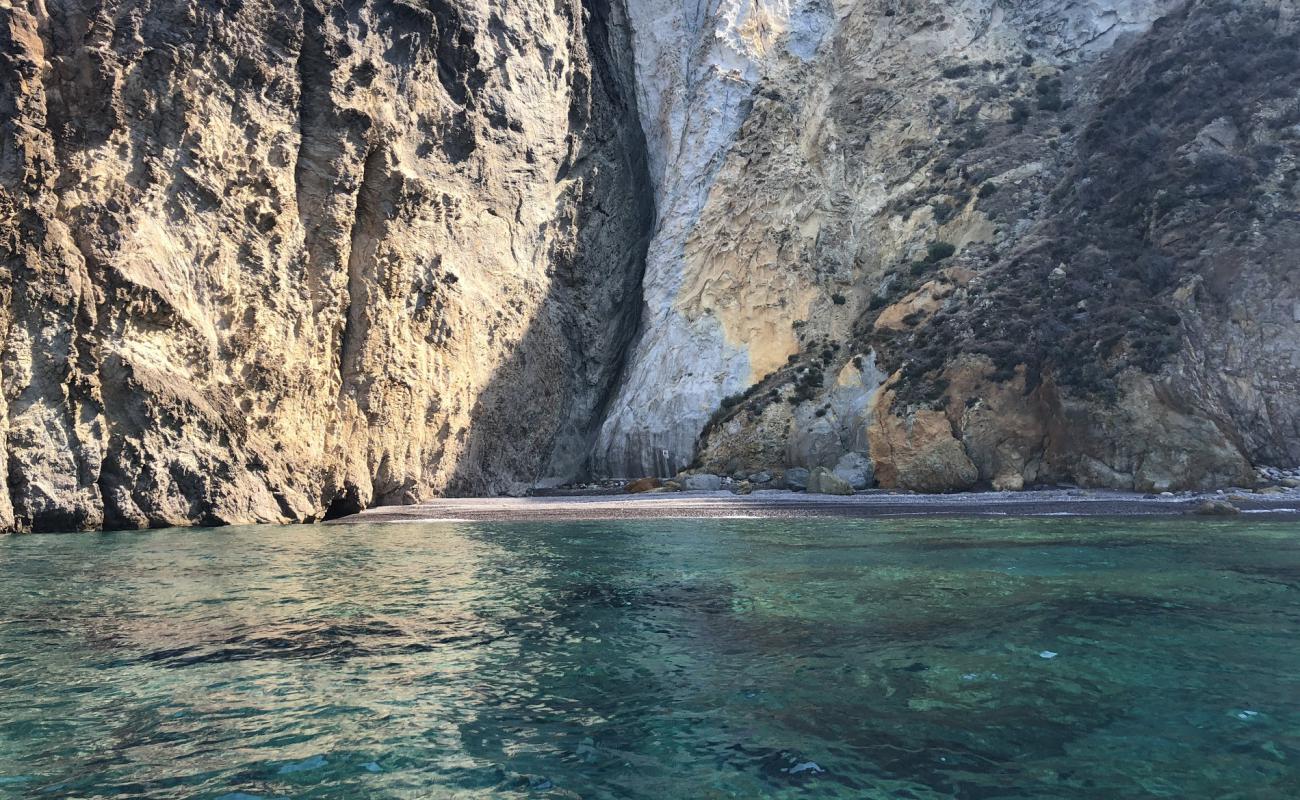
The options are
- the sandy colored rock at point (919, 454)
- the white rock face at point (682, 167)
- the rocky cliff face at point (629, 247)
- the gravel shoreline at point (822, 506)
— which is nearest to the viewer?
the rocky cliff face at point (629, 247)

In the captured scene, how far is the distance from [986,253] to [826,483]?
1391cm

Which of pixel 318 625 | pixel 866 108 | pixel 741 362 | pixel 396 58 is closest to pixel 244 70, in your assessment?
pixel 396 58

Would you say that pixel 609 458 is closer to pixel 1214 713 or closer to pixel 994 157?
pixel 994 157

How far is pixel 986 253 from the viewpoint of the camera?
3631cm

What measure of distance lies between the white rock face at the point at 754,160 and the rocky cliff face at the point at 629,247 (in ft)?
0.58

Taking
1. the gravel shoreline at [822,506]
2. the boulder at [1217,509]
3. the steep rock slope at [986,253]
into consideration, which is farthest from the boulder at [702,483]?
the boulder at [1217,509]

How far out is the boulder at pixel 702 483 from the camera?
33.7 metres

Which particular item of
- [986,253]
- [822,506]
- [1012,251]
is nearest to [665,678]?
[822,506]

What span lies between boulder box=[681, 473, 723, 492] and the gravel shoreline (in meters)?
2.59

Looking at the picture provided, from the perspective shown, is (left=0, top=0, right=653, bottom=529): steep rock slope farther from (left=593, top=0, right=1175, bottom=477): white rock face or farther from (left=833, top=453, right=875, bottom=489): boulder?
(left=833, top=453, right=875, bottom=489): boulder

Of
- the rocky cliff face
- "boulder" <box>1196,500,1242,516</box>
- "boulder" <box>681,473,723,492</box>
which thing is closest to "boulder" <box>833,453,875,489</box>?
the rocky cliff face

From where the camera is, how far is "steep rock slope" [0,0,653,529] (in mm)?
19578

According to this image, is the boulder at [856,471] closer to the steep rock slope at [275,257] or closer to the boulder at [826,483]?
the boulder at [826,483]

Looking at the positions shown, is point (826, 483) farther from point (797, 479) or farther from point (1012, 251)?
point (1012, 251)
